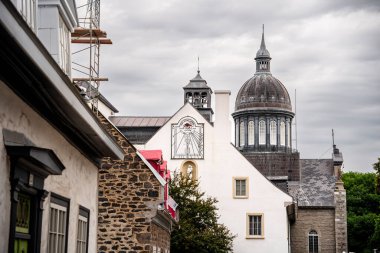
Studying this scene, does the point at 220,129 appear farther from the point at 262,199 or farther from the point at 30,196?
the point at 30,196

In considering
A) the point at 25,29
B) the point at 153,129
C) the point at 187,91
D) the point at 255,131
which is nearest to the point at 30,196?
the point at 25,29

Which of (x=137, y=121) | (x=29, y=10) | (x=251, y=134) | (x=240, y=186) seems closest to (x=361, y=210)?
(x=251, y=134)

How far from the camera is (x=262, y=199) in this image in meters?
51.0

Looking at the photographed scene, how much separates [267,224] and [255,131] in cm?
2656

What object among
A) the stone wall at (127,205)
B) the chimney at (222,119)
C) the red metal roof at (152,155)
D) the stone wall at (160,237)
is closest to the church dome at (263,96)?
the chimney at (222,119)

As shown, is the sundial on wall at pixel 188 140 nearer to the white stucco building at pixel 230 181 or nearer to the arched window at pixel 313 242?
the white stucco building at pixel 230 181

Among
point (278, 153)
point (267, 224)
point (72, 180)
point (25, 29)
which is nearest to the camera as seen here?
point (25, 29)

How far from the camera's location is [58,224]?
35.3ft

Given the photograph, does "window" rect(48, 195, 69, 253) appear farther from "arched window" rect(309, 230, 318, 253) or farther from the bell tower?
the bell tower

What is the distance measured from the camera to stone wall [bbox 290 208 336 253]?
6256 centimetres

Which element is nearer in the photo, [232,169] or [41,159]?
[41,159]

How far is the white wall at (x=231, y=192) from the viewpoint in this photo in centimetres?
5075

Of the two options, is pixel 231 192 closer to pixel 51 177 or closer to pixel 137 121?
pixel 137 121

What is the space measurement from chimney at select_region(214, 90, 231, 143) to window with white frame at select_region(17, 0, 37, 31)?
135ft
